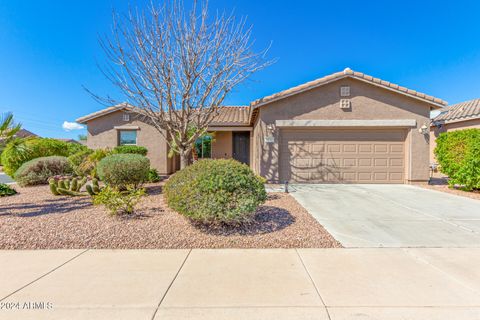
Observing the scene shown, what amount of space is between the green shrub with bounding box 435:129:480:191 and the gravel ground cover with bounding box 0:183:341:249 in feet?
25.1

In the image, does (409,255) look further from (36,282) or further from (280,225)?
(36,282)

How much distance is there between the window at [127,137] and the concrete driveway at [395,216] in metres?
10.4

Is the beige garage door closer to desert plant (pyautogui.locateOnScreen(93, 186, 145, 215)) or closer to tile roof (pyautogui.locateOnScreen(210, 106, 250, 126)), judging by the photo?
tile roof (pyautogui.locateOnScreen(210, 106, 250, 126))

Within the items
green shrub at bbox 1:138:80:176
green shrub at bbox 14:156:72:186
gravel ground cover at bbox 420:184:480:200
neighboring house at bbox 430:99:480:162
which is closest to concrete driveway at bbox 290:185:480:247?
gravel ground cover at bbox 420:184:480:200

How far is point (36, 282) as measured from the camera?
300 cm

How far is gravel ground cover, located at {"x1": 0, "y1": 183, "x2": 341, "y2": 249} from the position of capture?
13.5ft

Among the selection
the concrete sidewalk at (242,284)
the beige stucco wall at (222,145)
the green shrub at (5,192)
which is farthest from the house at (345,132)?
the green shrub at (5,192)

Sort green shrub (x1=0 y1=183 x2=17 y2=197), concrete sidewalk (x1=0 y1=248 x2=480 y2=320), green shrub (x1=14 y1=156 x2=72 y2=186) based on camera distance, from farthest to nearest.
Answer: green shrub (x1=14 y1=156 x2=72 y2=186), green shrub (x1=0 y1=183 x2=17 y2=197), concrete sidewalk (x1=0 y1=248 x2=480 y2=320)

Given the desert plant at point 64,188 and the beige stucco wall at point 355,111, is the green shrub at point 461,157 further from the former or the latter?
the desert plant at point 64,188

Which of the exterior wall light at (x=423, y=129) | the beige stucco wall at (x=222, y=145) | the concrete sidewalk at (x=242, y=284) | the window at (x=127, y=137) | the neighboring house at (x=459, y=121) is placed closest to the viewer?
the concrete sidewalk at (x=242, y=284)

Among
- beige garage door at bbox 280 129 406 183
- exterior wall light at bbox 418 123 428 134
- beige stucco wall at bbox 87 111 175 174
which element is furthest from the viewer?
beige stucco wall at bbox 87 111 175 174

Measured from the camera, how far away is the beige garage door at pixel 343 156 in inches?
411

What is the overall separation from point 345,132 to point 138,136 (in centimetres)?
1160

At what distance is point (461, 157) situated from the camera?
9.12 meters
